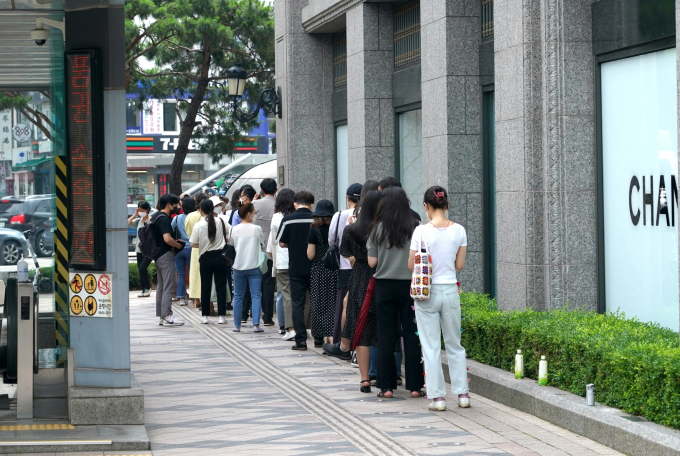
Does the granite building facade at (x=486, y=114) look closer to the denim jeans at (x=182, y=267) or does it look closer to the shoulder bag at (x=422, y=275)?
the shoulder bag at (x=422, y=275)

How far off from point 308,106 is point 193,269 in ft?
12.4

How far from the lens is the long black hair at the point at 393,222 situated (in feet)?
28.3

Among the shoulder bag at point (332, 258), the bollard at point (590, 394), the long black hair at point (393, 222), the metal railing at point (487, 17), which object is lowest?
the bollard at point (590, 394)

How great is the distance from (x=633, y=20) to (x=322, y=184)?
31.9 feet

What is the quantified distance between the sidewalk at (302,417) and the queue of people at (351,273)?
0.31 metres

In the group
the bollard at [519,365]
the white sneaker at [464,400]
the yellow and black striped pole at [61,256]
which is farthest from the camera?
the bollard at [519,365]

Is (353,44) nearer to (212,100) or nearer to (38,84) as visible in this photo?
(38,84)

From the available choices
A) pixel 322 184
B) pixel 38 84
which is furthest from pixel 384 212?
pixel 322 184

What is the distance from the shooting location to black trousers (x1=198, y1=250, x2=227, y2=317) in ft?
48.7

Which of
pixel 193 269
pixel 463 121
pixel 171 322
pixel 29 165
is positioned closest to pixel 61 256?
pixel 29 165

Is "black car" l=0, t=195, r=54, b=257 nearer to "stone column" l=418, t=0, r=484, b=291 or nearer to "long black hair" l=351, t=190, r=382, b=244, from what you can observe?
"long black hair" l=351, t=190, r=382, b=244

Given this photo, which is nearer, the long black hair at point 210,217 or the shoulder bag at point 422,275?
the shoulder bag at point 422,275

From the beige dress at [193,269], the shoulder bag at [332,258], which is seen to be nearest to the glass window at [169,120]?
the beige dress at [193,269]

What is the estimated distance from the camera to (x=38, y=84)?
37.5 ft
